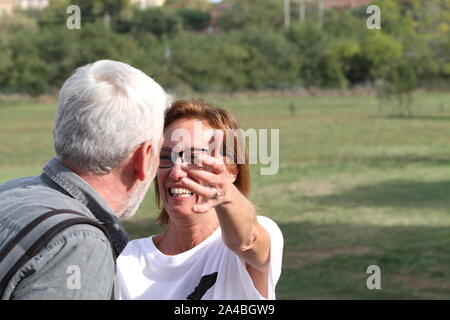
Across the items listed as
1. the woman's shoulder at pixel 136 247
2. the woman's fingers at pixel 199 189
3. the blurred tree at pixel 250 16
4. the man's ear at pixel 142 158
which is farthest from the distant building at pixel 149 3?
the woman's fingers at pixel 199 189

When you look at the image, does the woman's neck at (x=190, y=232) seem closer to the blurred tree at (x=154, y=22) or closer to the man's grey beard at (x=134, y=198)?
the man's grey beard at (x=134, y=198)

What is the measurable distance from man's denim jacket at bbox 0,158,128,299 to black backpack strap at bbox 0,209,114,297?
0.01 m

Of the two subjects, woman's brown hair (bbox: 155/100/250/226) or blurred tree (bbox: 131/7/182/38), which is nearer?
woman's brown hair (bbox: 155/100/250/226)

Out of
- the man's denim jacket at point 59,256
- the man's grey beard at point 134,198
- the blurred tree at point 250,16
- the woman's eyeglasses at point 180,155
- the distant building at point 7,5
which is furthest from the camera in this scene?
the distant building at point 7,5

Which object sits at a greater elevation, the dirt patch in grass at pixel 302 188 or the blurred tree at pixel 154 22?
the blurred tree at pixel 154 22

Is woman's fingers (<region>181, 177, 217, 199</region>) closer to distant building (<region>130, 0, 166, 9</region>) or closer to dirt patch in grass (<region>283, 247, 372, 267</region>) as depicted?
dirt patch in grass (<region>283, 247, 372, 267</region>)

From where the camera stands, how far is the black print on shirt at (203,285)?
3.07m

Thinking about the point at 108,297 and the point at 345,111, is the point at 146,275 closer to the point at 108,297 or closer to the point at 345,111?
the point at 108,297

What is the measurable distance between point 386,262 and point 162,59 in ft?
220

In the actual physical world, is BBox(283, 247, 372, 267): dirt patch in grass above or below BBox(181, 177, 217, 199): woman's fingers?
below

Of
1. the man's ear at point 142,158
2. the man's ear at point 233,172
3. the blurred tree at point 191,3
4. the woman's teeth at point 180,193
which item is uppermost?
the blurred tree at point 191,3

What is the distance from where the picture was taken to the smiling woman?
9.56 feet

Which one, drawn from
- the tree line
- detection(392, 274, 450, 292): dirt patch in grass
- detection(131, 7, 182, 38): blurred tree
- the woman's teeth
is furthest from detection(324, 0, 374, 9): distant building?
the woman's teeth

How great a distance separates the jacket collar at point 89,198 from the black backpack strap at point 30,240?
7.8 inches
